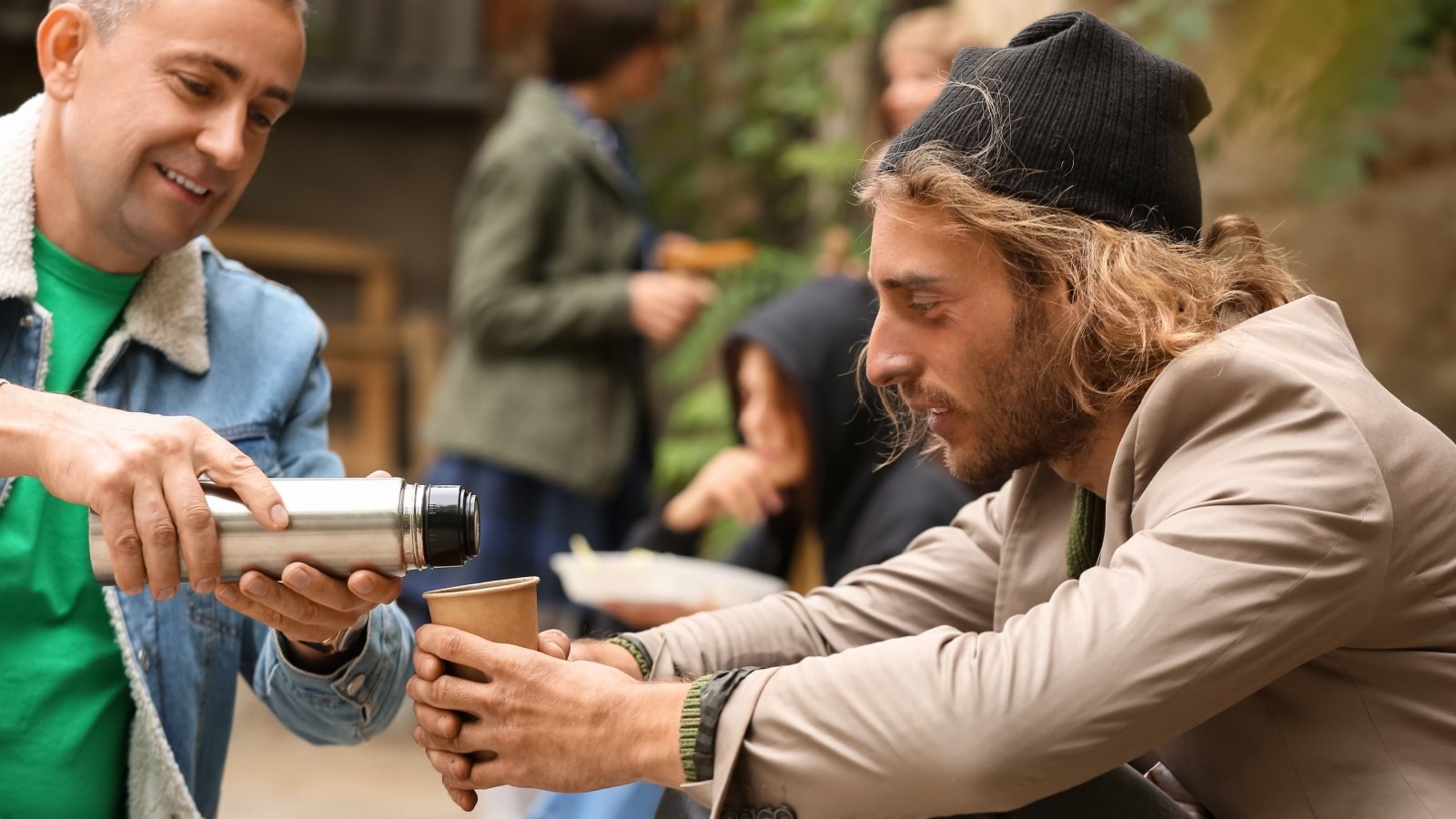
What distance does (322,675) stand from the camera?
1875 mm

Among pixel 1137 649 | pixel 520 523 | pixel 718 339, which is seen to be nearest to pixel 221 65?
pixel 1137 649

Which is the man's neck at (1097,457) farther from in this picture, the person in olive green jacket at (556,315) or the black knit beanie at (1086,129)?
the person in olive green jacket at (556,315)

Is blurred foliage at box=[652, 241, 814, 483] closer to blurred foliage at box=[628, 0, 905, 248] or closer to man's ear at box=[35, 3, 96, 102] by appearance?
blurred foliage at box=[628, 0, 905, 248]

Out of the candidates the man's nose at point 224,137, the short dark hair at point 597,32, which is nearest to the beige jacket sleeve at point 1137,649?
the man's nose at point 224,137

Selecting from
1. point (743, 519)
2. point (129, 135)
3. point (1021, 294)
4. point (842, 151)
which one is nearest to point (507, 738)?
point (1021, 294)

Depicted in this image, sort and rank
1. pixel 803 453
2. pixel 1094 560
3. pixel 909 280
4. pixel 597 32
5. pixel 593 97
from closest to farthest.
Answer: pixel 909 280, pixel 1094 560, pixel 803 453, pixel 597 32, pixel 593 97

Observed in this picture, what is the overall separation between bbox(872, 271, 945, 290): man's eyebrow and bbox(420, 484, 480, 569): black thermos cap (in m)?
0.53

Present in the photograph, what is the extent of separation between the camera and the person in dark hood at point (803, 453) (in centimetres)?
315

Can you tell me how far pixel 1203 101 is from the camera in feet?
5.85

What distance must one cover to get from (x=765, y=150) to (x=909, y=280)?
3.89 metres

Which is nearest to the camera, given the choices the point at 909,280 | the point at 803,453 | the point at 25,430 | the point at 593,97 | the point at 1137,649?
the point at 1137,649

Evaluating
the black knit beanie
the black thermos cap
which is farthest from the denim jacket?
the black knit beanie

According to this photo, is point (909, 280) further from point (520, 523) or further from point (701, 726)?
point (520, 523)

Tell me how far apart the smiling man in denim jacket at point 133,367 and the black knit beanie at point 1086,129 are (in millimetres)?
876
